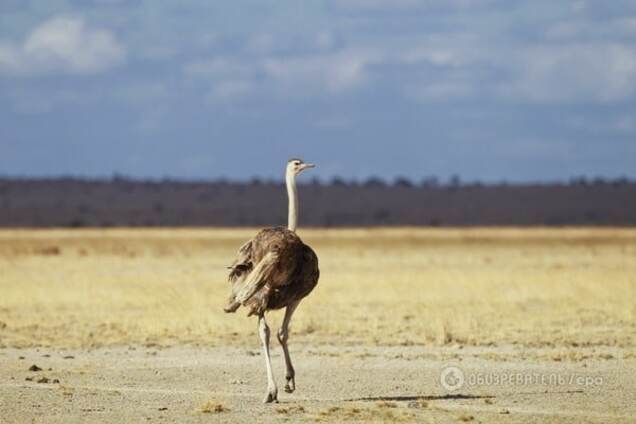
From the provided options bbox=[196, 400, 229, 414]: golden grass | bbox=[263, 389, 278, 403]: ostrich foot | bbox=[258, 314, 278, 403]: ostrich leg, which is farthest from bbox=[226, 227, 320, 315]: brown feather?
bbox=[196, 400, 229, 414]: golden grass

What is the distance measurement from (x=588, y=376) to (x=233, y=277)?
4.48 m

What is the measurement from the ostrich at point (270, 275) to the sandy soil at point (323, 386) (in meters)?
0.94

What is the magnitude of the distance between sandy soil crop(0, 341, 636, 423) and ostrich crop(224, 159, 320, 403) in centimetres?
94

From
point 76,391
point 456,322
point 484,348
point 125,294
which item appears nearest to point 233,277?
point 76,391

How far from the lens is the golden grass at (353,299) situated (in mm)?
22328

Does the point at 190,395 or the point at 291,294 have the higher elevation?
the point at 291,294

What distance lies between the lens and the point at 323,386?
16797 millimetres

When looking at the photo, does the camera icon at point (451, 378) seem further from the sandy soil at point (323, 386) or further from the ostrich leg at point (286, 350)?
the ostrich leg at point (286, 350)

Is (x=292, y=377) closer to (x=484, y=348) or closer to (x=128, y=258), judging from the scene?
(x=484, y=348)

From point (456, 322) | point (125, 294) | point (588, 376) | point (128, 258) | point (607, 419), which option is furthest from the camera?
point (128, 258)

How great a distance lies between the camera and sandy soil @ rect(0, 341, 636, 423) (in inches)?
571

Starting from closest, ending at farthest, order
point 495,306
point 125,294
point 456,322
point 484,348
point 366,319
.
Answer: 1. point 484,348
2. point 456,322
3. point 366,319
4. point 495,306
5. point 125,294

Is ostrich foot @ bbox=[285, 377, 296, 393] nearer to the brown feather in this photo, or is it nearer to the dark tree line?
the brown feather

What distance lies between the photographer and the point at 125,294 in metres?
30.1
